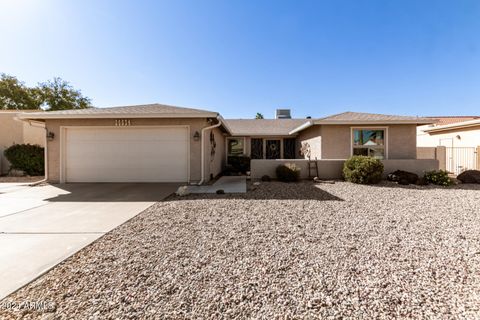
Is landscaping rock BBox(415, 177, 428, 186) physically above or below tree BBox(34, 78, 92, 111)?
below

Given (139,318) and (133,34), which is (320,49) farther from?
(139,318)

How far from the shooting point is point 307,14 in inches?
380

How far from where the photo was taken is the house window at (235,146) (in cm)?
1543

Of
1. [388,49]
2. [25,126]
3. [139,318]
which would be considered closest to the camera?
[139,318]

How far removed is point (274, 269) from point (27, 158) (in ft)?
50.4

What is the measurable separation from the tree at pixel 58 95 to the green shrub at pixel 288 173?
1149 inches

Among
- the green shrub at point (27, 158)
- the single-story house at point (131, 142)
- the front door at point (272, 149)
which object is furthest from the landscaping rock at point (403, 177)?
the green shrub at point (27, 158)

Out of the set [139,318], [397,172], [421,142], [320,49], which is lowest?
[139,318]

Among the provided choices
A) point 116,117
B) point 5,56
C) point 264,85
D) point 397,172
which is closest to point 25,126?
point 5,56

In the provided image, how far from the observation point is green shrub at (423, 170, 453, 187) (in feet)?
26.4

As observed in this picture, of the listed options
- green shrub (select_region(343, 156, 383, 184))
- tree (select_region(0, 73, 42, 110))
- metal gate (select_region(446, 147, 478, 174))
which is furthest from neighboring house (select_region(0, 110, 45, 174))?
metal gate (select_region(446, 147, 478, 174))

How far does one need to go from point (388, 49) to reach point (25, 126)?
23.2 metres

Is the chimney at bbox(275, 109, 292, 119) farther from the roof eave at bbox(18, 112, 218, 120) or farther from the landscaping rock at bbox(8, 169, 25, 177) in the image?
the landscaping rock at bbox(8, 169, 25, 177)

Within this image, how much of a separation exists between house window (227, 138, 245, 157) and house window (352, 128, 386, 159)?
300 inches
